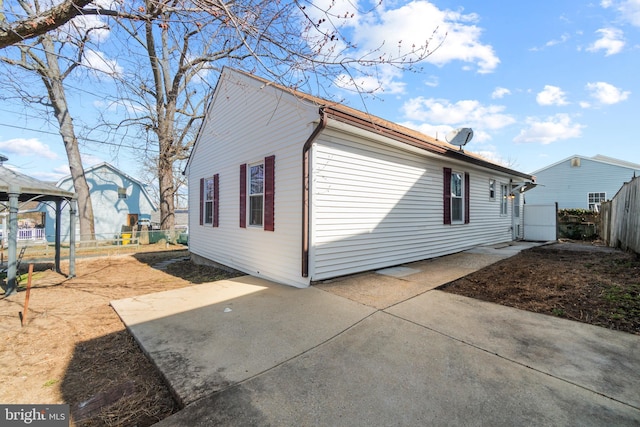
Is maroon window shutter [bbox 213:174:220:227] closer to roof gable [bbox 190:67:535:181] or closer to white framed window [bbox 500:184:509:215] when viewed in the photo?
roof gable [bbox 190:67:535:181]

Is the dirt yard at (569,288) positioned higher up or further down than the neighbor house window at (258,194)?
further down

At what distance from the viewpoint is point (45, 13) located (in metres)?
2.70

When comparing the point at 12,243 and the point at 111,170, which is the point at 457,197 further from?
the point at 111,170

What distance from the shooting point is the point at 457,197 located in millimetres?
8609

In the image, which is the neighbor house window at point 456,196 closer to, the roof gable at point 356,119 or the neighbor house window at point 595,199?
the roof gable at point 356,119

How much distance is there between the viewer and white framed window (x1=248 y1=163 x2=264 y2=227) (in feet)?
21.5

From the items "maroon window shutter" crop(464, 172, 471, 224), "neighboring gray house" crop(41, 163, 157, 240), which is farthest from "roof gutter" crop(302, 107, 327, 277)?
"neighboring gray house" crop(41, 163, 157, 240)

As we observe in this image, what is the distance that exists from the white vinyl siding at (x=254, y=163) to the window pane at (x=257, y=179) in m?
0.18

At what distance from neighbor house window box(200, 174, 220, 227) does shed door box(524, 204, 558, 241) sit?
44.2ft

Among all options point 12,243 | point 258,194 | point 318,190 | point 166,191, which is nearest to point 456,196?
point 318,190

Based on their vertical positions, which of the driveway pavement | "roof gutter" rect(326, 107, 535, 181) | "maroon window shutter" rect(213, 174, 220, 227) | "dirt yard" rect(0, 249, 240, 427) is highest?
"roof gutter" rect(326, 107, 535, 181)

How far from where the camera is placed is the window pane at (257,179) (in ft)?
21.6

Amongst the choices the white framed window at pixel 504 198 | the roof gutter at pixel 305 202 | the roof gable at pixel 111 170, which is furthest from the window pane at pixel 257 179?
the roof gable at pixel 111 170

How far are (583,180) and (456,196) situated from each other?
63.4ft
